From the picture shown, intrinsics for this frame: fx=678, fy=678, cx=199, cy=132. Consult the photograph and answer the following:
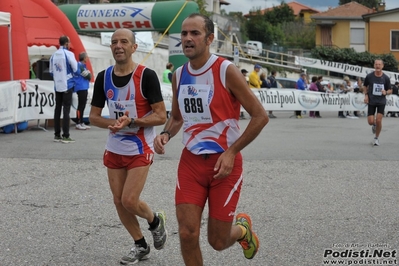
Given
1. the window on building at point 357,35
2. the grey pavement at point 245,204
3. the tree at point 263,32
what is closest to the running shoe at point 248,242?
the grey pavement at point 245,204

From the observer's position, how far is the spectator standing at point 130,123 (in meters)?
5.74

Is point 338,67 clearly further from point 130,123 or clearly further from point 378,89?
point 130,123

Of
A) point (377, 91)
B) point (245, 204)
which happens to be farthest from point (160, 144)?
point (377, 91)

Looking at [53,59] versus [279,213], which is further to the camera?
[53,59]

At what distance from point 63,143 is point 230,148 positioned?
30.9 feet

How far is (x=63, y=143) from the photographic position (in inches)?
539

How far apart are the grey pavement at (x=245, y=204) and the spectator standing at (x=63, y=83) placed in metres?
0.39

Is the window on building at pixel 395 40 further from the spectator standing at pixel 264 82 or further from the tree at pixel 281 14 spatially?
the spectator standing at pixel 264 82

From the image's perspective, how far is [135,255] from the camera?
5750 millimetres

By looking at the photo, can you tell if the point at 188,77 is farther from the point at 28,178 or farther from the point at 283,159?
the point at 283,159

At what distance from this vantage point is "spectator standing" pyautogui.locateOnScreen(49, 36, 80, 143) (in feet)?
44.7

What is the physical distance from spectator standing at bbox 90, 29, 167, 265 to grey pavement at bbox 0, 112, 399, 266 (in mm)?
431

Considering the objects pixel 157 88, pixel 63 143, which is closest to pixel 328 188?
pixel 157 88

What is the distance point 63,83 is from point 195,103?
9.28 meters
